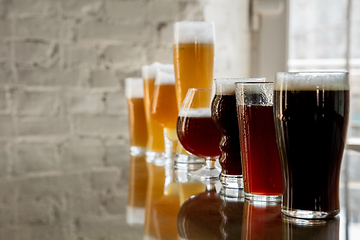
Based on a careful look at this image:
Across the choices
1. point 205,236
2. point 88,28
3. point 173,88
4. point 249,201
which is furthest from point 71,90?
point 205,236

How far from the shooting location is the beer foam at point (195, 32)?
88cm

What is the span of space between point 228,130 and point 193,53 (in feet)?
0.92

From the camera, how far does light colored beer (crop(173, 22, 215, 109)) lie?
89 cm

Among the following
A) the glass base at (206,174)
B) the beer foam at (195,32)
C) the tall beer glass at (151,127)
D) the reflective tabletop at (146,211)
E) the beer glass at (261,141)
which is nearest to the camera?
the reflective tabletop at (146,211)

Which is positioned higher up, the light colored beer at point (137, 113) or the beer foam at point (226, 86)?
the beer foam at point (226, 86)

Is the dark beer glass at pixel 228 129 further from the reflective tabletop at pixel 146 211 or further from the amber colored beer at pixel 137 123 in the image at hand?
the amber colored beer at pixel 137 123

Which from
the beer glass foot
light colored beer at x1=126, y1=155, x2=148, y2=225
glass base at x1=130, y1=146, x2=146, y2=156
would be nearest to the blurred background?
glass base at x1=130, y1=146, x2=146, y2=156

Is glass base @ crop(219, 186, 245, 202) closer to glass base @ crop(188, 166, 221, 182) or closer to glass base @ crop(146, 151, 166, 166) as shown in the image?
glass base @ crop(188, 166, 221, 182)

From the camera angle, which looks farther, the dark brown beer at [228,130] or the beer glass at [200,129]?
the beer glass at [200,129]

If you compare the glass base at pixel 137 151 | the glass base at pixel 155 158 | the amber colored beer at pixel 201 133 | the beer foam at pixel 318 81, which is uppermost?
the beer foam at pixel 318 81

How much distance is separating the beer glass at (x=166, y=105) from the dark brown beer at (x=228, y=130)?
286 mm

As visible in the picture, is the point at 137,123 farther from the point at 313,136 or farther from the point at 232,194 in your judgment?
the point at 313,136

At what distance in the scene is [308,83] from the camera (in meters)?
0.46

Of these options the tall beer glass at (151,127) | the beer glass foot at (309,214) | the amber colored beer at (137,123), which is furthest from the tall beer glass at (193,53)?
the beer glass foot at (309,214)
